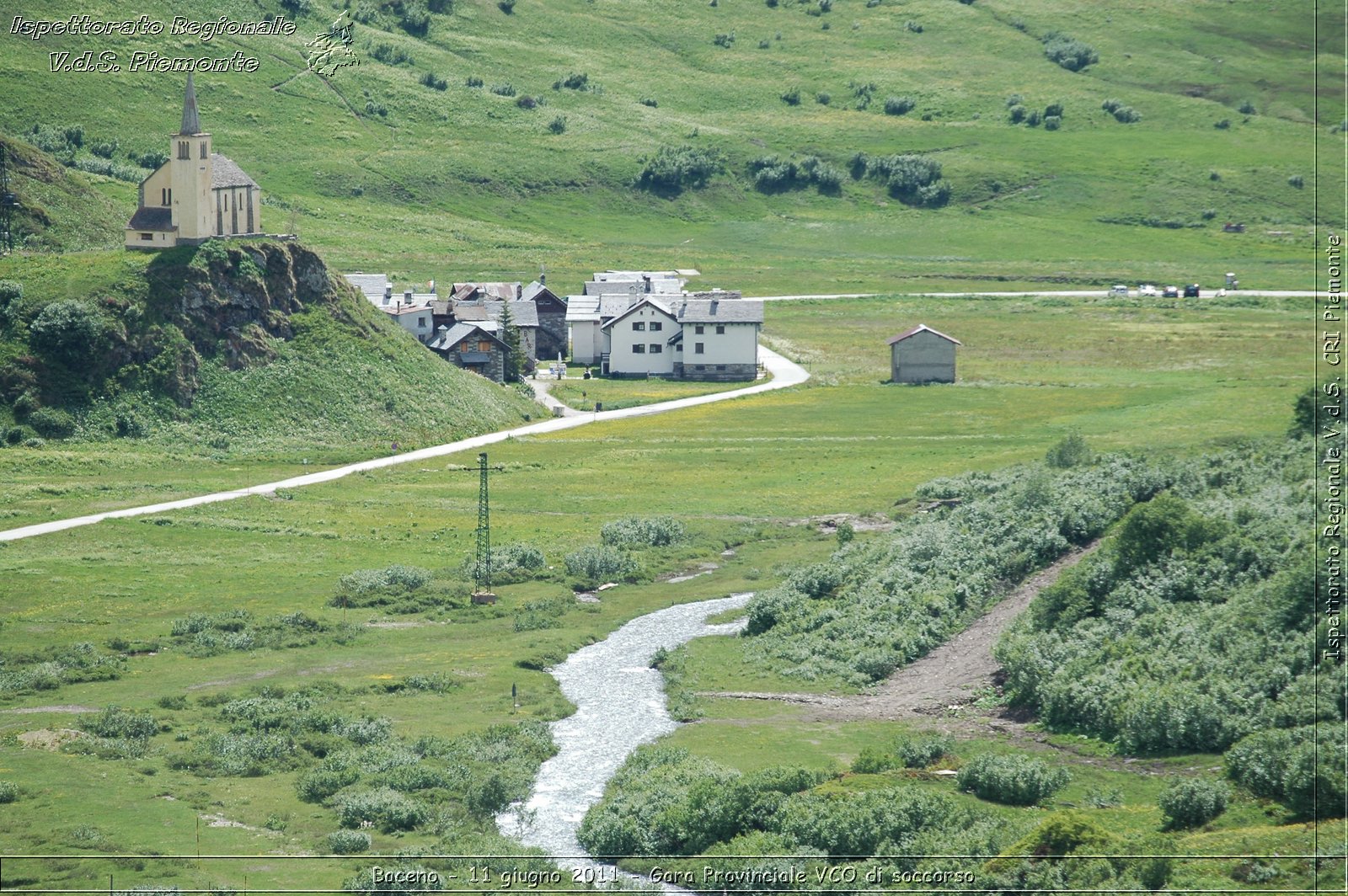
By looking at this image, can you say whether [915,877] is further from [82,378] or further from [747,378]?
[747,378]

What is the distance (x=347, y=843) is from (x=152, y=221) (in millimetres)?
85201

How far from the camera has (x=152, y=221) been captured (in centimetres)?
12125

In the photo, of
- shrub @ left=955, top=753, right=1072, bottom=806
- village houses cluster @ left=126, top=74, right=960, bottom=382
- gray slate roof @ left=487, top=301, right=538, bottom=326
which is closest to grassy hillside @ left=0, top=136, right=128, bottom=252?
village houses cluster @ left=126, top=74, right=960, bottom=382

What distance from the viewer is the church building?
116875mm

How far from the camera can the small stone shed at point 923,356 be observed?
477 ft

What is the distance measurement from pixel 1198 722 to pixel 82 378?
8354cm

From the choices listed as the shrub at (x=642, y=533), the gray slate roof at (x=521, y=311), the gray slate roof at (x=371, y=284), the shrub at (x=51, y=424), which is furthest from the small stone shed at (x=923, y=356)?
the shrub at (x=51, y=424)

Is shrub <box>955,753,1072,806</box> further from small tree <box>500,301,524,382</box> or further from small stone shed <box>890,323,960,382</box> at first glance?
small tree <box>500,301,524,382</box>

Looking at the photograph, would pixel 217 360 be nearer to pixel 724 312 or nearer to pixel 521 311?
pixel 521 311

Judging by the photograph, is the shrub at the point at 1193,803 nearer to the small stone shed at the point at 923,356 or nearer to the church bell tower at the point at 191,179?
the church bell tower at the point at 191,179

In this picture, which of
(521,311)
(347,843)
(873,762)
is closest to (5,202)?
(521,311)

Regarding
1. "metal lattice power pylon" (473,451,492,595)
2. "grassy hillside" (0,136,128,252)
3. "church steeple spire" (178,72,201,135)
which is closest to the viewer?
"metal lattice power pylon" (473,451,492,595)

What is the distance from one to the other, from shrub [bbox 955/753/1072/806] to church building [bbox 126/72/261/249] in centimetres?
8365

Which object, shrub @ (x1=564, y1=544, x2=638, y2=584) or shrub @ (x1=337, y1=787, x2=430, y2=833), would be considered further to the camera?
shrub @ (x1=564, y1=544, x2=638, y2=584)
